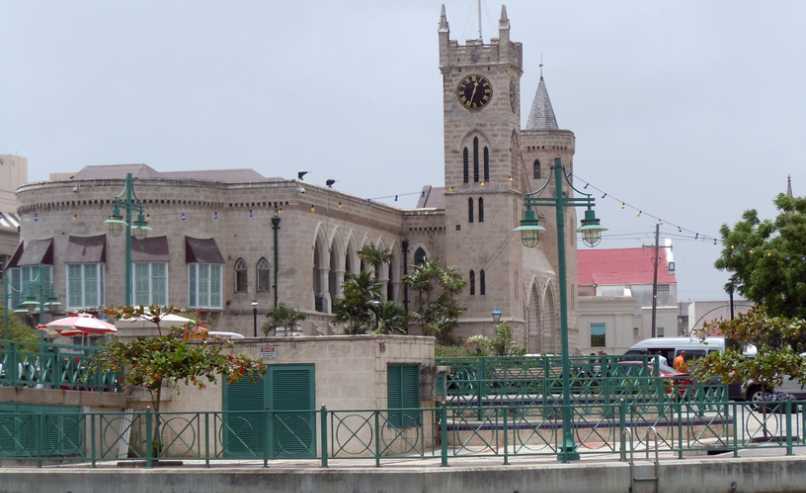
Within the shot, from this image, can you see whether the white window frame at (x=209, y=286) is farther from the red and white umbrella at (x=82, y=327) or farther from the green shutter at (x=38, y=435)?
the green shutter at (x=38, y=435)

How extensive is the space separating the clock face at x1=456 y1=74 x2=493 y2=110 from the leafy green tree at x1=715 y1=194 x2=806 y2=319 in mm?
36794

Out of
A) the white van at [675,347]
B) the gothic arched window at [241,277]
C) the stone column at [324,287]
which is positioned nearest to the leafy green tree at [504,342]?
the stone column at [324,287]

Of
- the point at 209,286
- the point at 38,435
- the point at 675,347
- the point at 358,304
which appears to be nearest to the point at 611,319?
the point at 358,304

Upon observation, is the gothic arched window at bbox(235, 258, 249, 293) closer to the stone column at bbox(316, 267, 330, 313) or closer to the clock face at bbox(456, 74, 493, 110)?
the stone column at bbox(316, 267, 330, 313)

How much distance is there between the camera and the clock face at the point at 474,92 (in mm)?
91062

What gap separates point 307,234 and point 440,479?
5635 cm

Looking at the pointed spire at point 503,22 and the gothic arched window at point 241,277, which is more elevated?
the pointed spire at point 503,22

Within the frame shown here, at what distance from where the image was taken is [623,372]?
3609 cm

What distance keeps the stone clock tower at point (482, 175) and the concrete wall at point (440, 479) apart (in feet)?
209

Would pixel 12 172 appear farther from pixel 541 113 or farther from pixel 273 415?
pixel 273 415

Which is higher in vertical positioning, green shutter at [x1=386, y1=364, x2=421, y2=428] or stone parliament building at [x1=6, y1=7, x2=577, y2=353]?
stone parliament building at [x1=6, y1=7, x2=577, y2=353]

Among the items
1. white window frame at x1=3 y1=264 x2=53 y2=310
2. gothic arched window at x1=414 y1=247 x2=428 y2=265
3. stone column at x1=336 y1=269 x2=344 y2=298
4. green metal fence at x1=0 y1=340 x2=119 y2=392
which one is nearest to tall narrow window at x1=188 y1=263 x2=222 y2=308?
white window frame at x1=3 y1=264 x2=53 y2=310

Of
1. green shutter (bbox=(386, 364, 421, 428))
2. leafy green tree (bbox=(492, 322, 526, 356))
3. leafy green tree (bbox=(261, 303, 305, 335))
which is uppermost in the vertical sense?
leafy green tree (bbox=(261, 303, 305, 335))

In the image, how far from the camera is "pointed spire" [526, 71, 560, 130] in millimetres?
107750
